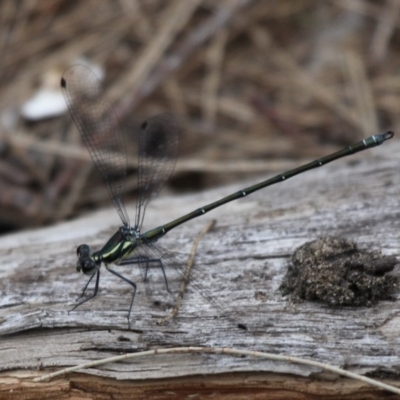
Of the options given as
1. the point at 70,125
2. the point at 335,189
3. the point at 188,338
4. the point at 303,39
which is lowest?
the point at 188,338

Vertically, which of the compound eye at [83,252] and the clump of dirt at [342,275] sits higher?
the compound eye at [83,252]

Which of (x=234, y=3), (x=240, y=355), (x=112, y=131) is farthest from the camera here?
(x=234, y=3)

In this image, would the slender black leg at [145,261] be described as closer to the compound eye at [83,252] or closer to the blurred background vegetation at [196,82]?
the compound eye at [83,252]

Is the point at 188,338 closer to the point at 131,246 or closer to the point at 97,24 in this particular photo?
the point at 131,246

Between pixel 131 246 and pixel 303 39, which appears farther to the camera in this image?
pixel 303 39

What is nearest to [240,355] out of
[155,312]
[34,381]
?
[155,312]

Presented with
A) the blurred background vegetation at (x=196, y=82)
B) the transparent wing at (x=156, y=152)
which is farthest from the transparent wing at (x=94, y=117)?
the blurred background vegetation at (x=196, y=82)

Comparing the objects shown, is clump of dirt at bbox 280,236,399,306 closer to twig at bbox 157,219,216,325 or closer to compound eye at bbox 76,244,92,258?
twig at bbox 157,219,216,325
